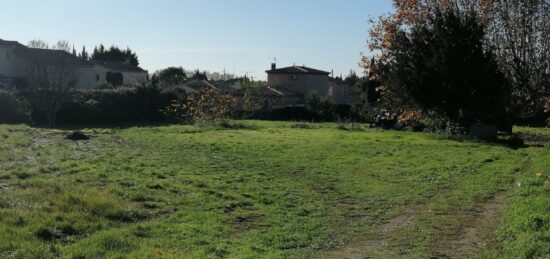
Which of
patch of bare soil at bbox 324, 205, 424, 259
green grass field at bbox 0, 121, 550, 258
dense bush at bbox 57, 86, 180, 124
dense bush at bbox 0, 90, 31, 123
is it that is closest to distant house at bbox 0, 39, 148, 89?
dense bush at bbox 57, 86, 180, 124

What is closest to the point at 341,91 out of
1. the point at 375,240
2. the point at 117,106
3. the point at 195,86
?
the point at 195,86

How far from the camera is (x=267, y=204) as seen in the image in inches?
418

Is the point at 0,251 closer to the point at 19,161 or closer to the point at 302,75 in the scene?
the point at 19,161

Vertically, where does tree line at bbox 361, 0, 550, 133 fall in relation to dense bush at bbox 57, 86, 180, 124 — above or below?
above

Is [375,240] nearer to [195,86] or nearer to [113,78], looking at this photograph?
[195,86]

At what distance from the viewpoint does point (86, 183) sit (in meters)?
11.7

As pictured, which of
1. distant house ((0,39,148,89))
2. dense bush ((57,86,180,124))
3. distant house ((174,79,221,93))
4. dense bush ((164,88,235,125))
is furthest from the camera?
distant house ((0,39,148,89))

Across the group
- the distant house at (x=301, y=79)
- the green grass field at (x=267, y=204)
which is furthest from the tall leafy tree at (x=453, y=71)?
the distant house at (x=301, y=79)

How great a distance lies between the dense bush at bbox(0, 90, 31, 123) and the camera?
3156 cm

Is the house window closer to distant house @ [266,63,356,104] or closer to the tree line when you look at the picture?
distant house @ [266,63,356,104]

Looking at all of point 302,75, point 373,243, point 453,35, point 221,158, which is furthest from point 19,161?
point 302,75

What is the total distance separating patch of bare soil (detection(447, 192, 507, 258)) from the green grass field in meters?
0.02

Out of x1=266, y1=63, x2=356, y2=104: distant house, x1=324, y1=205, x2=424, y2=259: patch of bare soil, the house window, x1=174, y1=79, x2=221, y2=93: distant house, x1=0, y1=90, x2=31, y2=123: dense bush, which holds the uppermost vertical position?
x1=266, y1=63, x2=356, y2=104: distant house

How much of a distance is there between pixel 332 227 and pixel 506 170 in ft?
25.1
